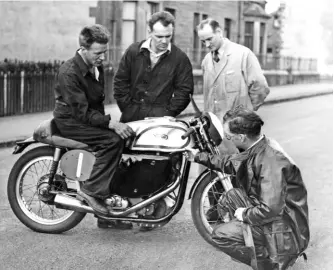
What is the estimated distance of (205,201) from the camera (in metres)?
5.71

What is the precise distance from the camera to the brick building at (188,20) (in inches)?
970

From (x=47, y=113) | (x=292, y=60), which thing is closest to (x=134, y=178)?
(x=47, y=113)

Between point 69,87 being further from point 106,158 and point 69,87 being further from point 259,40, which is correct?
point 259,40

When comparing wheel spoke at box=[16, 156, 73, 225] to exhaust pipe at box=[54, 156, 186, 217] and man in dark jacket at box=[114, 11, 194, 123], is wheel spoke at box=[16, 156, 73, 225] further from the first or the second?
man in dark jacket at box=[114, 11, 194, 123]

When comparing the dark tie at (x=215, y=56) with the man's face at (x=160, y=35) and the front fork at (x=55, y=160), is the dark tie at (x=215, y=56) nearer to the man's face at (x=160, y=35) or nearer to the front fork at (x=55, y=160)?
the man's face at (x=160, y=35)

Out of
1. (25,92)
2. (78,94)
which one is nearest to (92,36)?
(78,94)

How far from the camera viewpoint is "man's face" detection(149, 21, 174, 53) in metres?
6.03

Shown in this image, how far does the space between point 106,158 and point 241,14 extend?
32.5 m

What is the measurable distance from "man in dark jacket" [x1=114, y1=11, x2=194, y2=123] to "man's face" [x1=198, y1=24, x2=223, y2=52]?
0.87ft

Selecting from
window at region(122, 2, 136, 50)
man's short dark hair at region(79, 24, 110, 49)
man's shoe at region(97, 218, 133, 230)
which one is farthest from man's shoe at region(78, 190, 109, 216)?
window at region(122, 2, 136, 50)

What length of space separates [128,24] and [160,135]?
2064 centimetres

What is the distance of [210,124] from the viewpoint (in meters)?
5.56

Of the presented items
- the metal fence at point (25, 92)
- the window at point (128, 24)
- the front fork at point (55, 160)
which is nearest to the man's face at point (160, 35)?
the front fork at point (55, 160)

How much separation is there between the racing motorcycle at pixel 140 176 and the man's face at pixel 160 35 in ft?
2.56
